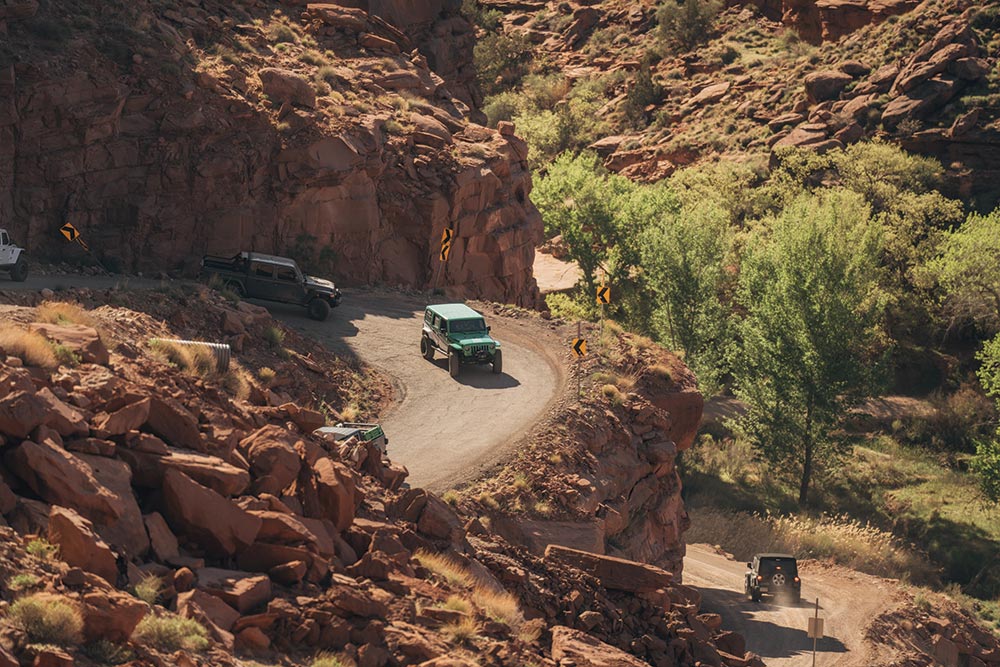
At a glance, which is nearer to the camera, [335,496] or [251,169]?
[335,496]

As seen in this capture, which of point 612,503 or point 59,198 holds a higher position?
point 59,198

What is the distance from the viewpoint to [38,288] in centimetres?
3058

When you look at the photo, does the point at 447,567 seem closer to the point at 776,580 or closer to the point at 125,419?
the point at 125,419

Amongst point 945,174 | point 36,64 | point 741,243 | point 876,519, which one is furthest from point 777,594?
point 945,174

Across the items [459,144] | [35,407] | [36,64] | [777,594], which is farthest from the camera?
[459,144]

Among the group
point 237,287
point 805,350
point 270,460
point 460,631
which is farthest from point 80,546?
point 805,350

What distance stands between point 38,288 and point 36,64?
10.7 m

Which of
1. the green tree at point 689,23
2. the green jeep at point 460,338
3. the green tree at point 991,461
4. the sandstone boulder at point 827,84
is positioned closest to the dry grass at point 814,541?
the green tree at point 991,461

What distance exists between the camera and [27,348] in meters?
15.9

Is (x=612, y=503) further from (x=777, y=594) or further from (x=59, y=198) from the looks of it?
(x=59, y=198)

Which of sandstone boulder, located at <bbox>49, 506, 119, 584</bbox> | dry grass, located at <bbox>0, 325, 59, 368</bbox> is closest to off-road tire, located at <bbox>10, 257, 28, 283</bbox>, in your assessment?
dry grass, located at <bbox>0, 325, 59, 368</bbox>

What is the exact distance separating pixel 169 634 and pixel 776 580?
83.0ft

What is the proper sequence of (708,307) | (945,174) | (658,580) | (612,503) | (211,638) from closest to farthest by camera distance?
1. (211,638)
2. (658,580)
3. (612,503)
4. (708,307)
5. (945,174)

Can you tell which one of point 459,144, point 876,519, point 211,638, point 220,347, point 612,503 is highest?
point 459,144
